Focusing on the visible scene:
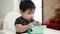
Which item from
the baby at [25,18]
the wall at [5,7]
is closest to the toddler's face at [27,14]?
the baby at [25,18]

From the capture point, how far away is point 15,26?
70 centimetres

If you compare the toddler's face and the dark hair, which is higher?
the dark hair

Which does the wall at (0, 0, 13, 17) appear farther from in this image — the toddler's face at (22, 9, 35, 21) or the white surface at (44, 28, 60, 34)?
the white surface at (44, 28, 60, 34)

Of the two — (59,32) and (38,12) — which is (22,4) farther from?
(59,32)

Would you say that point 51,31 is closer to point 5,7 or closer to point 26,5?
point 26,5

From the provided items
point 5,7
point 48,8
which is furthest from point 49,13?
point 5,7

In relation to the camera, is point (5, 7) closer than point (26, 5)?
No

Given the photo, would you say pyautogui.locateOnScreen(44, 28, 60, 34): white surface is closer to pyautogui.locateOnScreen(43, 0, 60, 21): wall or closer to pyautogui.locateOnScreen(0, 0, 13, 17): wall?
pyautogui.locateOnScreen(43, 0, 60, 21): wall

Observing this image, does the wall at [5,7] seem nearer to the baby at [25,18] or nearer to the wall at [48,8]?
the baby at [25,18]

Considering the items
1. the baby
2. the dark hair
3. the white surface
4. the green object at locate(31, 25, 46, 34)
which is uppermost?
the dark hair

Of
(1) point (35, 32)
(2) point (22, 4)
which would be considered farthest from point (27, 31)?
(2) point (22, 4)

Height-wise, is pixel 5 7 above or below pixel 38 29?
above

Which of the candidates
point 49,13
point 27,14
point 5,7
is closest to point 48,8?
point 49,13

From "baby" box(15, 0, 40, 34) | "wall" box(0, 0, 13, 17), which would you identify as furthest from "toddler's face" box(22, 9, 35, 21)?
"wall" box(0, 0, 13, 17)
